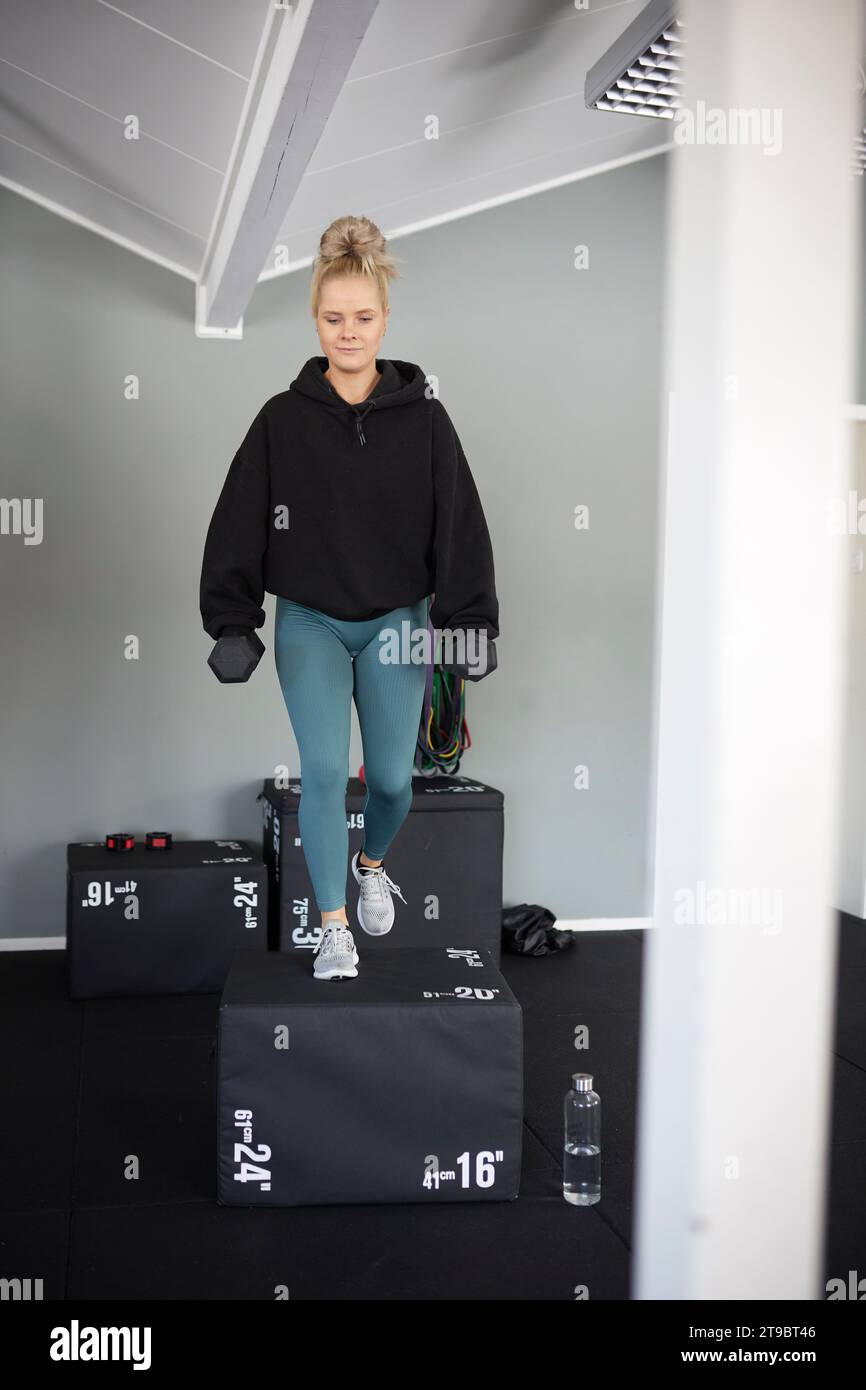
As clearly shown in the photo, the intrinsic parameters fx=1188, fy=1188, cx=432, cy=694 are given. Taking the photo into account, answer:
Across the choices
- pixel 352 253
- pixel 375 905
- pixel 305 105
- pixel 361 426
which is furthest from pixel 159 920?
pixel 305 105

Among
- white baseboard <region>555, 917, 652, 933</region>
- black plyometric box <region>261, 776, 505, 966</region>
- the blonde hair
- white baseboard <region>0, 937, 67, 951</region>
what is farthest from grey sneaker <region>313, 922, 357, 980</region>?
white baseboard <region>555, 917, 652, 933</region>

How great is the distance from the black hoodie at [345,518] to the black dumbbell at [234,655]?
3 cm

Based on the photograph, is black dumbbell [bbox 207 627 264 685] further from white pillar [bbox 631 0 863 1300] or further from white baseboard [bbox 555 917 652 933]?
white baseboard [bbox 555 917 652 933]

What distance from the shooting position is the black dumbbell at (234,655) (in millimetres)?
2361

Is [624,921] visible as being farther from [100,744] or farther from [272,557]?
[272,557]

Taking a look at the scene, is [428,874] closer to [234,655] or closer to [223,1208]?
[223,1208]

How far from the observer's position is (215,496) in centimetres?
438

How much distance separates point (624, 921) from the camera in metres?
4.86

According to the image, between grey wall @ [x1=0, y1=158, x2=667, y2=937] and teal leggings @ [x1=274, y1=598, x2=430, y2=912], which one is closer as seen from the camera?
teal leggings @ [x1=274, y1=598, x2=430, y2=912]

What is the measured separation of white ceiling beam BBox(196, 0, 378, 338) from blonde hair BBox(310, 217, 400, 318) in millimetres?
288

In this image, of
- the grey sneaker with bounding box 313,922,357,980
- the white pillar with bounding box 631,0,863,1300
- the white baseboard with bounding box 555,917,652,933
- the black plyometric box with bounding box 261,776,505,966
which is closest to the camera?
the white pillar with bounding box 631,0,863,1300

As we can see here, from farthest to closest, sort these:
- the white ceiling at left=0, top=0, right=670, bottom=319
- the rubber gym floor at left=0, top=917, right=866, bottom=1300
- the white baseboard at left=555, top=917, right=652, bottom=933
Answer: the white baseboard at left=555, top=917, right=652, bottom=933
the white ceiling at left=0, top=0, right=670, bottom=319
the rubber gym floor at left=0, top=917, right=866, bottom=1300

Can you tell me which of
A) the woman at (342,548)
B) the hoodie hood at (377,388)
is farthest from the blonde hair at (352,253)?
the hoodie hood at (377,388)

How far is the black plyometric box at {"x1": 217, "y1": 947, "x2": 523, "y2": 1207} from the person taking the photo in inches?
94.8
